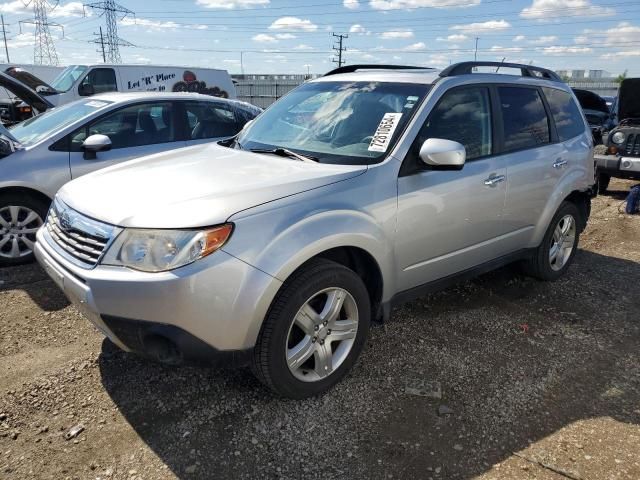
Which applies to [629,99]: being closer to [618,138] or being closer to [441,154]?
[618,138]

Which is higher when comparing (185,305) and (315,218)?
(315,218)

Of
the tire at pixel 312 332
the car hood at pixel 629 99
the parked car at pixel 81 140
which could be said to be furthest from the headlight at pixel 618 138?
the tire at pixel 312 332

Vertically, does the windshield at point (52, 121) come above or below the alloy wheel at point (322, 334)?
above

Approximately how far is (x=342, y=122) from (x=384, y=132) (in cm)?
35

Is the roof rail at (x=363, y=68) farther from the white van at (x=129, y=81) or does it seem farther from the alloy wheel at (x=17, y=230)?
the white van at (x=129, y=81)

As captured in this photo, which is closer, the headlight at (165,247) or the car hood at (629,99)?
the headlight at (165,247)

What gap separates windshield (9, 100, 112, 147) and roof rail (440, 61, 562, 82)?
3671 mm

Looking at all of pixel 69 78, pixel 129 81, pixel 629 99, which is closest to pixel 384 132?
pixel 629 99

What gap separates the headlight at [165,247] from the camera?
239 cm

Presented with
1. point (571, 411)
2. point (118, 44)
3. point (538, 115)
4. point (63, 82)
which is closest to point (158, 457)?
point (571, 411)

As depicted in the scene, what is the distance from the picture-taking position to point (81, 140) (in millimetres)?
5293

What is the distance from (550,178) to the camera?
4.33 meters

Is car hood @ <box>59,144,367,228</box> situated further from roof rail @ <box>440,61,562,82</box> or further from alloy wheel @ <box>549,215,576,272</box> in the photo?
alloy wheel @ <box>549,215,576,272</box>

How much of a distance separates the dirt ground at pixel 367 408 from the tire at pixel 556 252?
61cm
